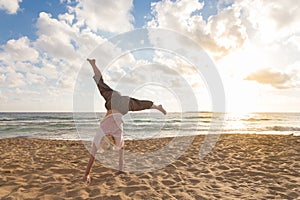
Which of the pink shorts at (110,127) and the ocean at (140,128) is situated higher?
the pink shorts at (110,127)

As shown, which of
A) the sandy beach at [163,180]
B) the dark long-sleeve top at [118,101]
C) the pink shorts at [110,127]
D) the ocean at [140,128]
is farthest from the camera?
the ocean at [140,128]

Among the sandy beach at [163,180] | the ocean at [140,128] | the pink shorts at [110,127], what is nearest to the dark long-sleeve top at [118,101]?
the pink shorts at [110,127]

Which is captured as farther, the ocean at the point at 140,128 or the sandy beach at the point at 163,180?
the ocean at the point at 140,128

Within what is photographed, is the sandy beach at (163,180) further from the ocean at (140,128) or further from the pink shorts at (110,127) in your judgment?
the ocean at (140,128)

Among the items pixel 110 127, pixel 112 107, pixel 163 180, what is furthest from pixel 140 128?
pixel 112 107

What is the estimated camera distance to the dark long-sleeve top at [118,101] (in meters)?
4.23

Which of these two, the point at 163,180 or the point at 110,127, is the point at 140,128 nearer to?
→ the point at 163,180

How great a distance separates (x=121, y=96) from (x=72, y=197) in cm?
184

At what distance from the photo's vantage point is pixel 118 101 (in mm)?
4277

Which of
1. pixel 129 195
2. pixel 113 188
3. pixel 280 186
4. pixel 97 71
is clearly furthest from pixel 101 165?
pixel 280 186

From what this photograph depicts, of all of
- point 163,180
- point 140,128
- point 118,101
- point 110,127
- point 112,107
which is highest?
point 118,101

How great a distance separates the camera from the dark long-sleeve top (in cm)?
423

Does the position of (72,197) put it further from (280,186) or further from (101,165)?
(280,186)

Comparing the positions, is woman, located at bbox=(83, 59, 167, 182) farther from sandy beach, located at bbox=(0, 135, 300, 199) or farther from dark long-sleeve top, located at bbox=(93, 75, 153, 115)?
sandy beach, located at bbox=(0, 135, 300, 199)
